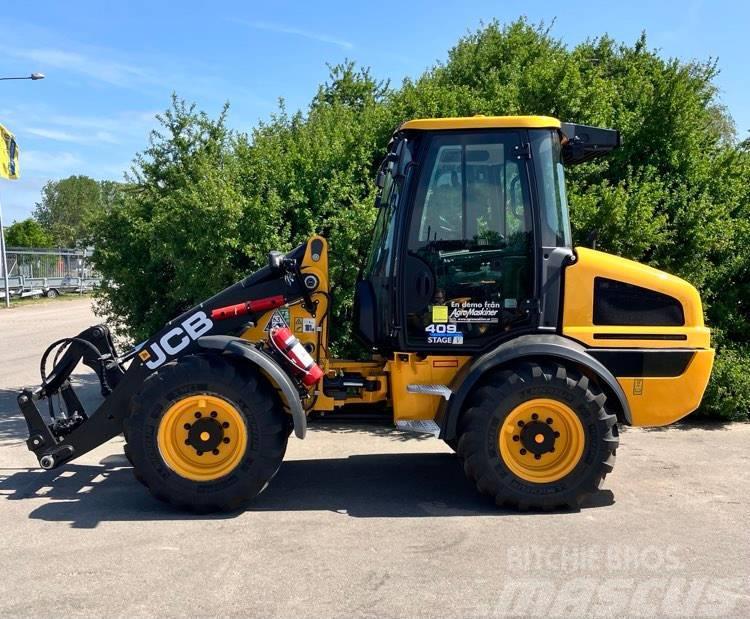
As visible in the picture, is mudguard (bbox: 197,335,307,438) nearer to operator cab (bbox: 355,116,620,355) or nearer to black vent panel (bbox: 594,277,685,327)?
operator cab (bbox: 355,116,620,355)

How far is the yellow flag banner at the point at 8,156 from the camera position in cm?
2386

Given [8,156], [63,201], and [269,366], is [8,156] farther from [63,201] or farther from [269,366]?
[63,201]

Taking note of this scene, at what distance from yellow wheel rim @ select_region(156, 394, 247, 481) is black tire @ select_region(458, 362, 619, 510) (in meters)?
1.62

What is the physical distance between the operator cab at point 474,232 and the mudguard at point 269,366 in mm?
899

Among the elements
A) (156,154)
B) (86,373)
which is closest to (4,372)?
(86,373)

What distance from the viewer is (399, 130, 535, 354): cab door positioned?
17.4 ft

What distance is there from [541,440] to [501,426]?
12.5 inches

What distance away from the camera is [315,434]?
7.65m

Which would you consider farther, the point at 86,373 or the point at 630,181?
the point at 86,373

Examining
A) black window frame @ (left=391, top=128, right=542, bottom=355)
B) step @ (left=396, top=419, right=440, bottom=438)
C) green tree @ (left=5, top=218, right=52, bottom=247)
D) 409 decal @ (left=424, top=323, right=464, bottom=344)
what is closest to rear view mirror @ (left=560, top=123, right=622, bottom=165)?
black window frame @ (left=391, top=128, right=542, bottom=355)

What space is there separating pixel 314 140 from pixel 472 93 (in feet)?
8.06

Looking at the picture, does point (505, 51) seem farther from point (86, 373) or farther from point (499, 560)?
point (499, 560)

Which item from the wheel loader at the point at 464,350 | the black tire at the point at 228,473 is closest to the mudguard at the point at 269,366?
the wheel loader at the point at 464,350

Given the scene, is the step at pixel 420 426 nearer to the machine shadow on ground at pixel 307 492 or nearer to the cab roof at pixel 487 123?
the machine shadow on ground at pixel 307 492
